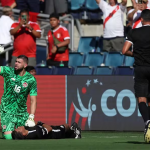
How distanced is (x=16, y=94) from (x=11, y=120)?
509 mm

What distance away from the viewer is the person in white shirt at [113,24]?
50.8 feet

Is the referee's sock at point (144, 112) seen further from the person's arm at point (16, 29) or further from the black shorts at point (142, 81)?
the person's arm at point (16, 29)

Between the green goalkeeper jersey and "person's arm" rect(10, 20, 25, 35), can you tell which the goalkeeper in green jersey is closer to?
the green goalkeeper jersey

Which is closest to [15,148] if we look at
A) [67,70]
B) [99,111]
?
[99,111]

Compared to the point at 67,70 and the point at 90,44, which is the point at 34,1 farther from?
the point at 67,70

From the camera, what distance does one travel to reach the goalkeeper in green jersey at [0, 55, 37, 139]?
33.6 ft

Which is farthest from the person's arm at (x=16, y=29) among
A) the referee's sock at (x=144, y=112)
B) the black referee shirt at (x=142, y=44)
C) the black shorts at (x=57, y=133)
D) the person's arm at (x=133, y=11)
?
the referee's sock at (x=144, y=112)

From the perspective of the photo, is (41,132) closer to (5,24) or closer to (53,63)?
(53,63)

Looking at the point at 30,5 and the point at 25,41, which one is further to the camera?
the point at 30,5

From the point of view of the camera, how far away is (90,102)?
13562 mm

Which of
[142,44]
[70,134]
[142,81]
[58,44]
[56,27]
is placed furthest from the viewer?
[56,27]

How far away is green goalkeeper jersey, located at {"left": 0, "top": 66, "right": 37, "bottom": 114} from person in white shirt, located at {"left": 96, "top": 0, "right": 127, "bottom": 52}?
5480mm

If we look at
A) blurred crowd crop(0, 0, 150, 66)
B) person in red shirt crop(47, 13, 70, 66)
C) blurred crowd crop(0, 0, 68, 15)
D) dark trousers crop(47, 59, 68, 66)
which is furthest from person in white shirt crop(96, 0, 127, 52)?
blurred crowd crop(0, 0, 68, 15)

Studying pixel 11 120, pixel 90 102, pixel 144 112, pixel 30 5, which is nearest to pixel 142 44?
pixel 144 112
